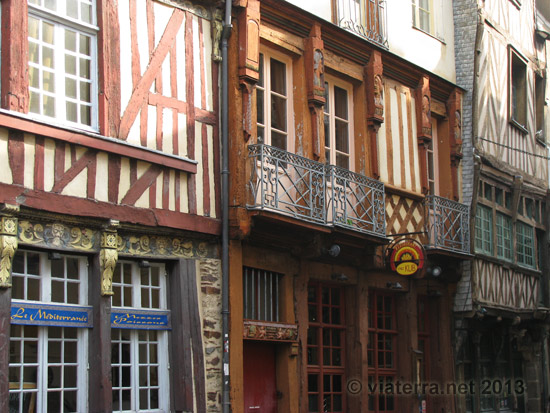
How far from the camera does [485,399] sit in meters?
18.5

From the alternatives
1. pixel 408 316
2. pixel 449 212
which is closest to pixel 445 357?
pixel 408 316

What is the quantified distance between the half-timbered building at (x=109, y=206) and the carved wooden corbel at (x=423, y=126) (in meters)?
5.49

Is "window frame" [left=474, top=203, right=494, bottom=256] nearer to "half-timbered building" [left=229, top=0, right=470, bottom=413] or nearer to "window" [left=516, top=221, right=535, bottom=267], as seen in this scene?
"half-timbered building" [left=229, top=0, right=470, bottom=413]

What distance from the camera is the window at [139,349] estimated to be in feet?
34.3

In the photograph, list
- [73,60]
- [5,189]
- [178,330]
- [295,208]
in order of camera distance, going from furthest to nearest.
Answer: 1. [295,208]
2. [178,330]
3. [73,60]
4. [5,189]

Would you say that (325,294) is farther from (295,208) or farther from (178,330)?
(178,330)

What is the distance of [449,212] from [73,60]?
8.35 meters

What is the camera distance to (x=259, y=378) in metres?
12.7

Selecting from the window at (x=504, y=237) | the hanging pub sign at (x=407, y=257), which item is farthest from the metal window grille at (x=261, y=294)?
the window at (x=504, y=237)

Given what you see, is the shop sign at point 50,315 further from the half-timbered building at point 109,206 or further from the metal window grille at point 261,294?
the metal window grille at point 261,294

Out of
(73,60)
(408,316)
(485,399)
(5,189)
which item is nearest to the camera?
(5,189)

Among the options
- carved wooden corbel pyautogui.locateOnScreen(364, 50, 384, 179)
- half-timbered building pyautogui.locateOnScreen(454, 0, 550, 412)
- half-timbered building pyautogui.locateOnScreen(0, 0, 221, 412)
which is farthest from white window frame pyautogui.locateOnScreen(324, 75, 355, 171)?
half-timbered building pyautogui.locateOnScreen(454, 0, 550, 412)

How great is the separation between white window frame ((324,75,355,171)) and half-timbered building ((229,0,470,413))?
3cm

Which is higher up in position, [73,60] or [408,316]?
[73,60]
